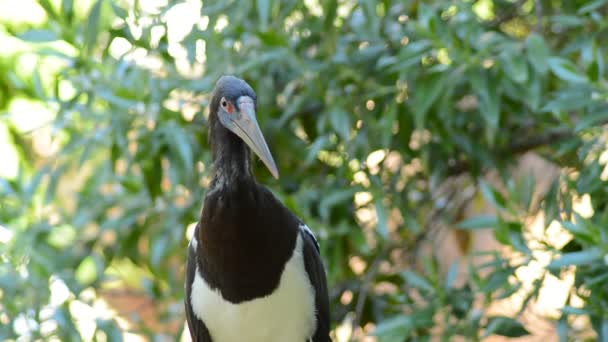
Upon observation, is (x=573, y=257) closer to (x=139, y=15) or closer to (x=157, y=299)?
(x=139, y=15)

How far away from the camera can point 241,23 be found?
3496mm

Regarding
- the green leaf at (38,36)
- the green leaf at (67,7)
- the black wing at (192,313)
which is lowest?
the black wing at (192,313)

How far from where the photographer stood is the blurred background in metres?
3.14

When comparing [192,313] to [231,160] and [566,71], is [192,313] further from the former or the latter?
[566,71]

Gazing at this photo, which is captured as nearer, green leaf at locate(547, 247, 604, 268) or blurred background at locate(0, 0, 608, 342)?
green leaf at locate(547, 247, 604, 268)

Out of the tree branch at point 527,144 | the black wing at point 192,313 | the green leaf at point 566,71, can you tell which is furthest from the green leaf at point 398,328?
the green leaf at point 566,71

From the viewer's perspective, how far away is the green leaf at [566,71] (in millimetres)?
2895

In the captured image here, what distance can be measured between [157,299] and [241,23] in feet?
4.48

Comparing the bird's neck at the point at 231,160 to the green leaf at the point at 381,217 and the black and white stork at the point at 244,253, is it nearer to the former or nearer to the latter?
the black and white stork at the point at 244,253

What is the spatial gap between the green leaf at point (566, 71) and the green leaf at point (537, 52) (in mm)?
54

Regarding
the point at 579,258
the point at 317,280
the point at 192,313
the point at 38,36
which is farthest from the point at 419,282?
the point at 38,36

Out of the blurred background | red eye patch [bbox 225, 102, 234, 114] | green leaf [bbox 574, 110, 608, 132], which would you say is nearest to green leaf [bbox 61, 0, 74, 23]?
the blurred background

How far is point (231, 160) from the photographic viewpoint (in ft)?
8.75

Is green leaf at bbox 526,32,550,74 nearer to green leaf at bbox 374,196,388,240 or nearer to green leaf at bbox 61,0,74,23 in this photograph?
green leaf at bbox 374,196,388,240
